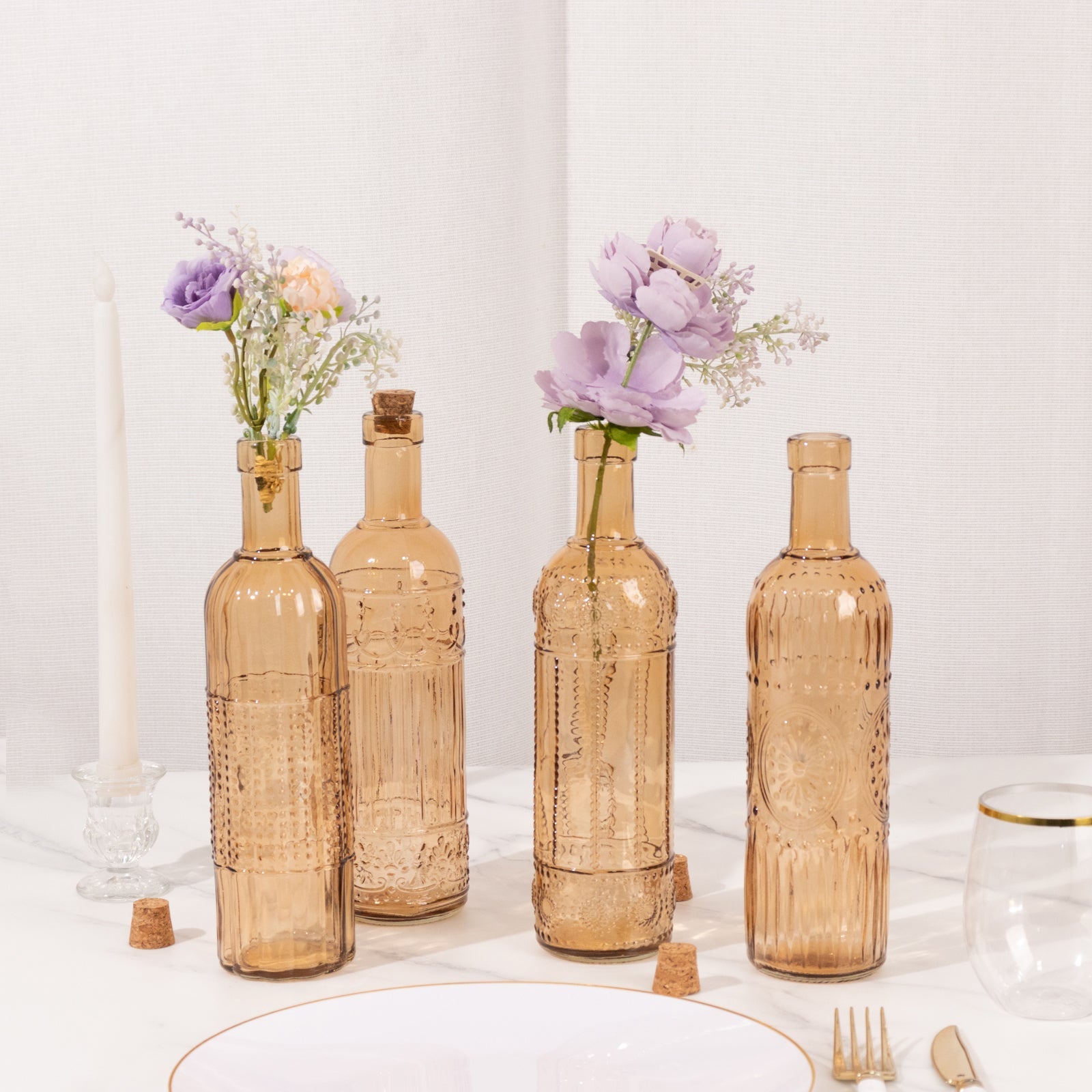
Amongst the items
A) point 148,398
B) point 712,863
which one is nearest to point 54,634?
point 148,398

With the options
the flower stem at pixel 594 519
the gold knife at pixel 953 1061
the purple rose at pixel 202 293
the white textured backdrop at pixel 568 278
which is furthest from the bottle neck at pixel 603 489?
the white textured backdrop at pixel 568 278

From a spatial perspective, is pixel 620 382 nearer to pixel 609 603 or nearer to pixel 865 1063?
pixel 609 603

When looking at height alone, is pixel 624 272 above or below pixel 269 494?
above

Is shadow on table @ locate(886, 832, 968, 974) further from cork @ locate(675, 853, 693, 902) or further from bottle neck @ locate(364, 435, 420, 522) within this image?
bottle neck @ locate(364, 435, 420, 522)

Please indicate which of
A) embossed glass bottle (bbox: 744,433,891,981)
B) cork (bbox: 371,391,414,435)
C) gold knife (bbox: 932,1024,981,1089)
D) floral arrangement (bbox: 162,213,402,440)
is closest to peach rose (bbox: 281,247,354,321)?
floral arrangement (bbox: 162,213,402,440)

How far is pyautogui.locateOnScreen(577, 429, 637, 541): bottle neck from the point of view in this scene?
837 mm

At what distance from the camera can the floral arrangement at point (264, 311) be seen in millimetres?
771

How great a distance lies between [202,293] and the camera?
77cm

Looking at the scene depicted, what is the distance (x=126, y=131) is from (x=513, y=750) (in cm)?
87

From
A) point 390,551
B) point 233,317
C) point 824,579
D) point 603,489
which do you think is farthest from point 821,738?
point 233,317

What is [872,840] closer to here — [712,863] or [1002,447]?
[712,863]

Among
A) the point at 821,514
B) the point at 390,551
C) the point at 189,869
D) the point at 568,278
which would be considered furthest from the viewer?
the point at 568,278

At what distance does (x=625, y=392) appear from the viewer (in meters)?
0.77

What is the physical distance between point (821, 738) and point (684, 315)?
0.85ft
